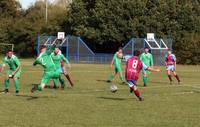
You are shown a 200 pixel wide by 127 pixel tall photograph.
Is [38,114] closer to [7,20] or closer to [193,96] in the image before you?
[193,96]

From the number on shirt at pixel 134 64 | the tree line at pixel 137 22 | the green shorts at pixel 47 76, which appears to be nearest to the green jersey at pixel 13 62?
the green shorts at pixel 47 76

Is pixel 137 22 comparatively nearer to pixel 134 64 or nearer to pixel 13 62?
pixel 13 62

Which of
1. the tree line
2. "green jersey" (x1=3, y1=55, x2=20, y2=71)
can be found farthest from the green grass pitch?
the tree line

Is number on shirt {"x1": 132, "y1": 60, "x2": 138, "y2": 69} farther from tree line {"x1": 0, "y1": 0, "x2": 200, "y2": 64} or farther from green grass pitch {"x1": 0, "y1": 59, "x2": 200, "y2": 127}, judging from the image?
tree line {"x1": 0, "y1": 0, "x2": 200, "y2": 64}

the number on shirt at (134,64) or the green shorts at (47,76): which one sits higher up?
the number on shirt at (134,64)

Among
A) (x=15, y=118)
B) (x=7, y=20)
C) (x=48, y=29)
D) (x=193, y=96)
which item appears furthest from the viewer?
(x=7, y=20)

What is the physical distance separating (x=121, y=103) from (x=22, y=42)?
68099 millimetres

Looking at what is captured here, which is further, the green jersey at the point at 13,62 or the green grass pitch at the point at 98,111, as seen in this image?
the green jersey at the point at 13,62

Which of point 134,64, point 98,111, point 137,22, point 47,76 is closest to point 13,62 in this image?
point 47,76

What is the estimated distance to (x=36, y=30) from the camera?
3172 inches

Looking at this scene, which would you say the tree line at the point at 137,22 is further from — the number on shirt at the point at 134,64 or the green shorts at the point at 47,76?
the green shorts at the point at 47,76

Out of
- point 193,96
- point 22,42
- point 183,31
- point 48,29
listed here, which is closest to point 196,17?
point 183,31

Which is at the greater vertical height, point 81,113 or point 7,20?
point 7,20

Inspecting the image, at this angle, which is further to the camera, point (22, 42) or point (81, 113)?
point (22, 42)
